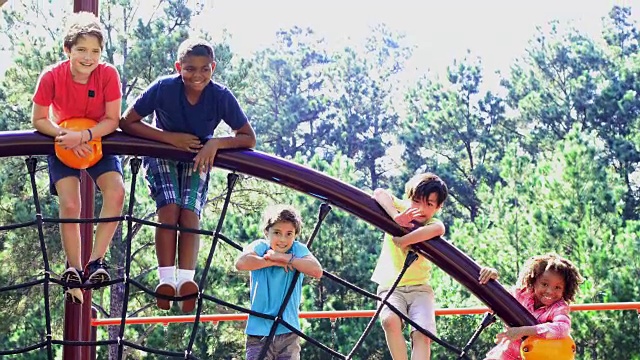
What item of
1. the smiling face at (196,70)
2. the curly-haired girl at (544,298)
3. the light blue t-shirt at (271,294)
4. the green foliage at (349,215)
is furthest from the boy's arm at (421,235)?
the green foliage at (349,215)

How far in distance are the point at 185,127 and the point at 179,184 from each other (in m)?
0.15

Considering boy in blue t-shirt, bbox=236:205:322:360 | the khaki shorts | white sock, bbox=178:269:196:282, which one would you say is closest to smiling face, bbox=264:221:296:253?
boy in blue t-shirt, bbox=236:205:322:360

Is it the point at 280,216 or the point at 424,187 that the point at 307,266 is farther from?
the point at 424,187

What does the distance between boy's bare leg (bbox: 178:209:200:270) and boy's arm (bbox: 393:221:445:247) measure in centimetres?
54

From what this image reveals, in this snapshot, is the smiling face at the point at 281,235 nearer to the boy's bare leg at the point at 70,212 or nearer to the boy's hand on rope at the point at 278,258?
the boy's hand on rope at the point at 278,258

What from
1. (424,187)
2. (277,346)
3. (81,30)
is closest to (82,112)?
(81,30)

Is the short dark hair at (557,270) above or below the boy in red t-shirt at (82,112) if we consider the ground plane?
below

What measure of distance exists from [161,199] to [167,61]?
32.8 feet

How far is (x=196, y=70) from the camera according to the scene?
9.34 feet

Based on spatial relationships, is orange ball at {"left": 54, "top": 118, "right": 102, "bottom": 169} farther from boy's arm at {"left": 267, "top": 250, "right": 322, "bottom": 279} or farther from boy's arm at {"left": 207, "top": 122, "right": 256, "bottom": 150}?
boy's arm at {"left": 267, "top": 250, "right": 322, "bottom": 279}

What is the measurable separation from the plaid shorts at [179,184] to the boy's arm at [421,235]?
0.55 meters

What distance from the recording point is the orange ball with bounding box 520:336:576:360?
278 cm

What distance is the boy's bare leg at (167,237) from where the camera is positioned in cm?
288

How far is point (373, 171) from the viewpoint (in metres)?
23.5
